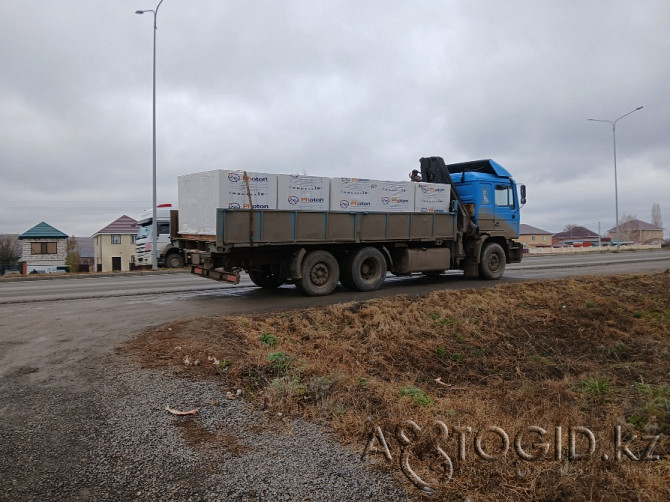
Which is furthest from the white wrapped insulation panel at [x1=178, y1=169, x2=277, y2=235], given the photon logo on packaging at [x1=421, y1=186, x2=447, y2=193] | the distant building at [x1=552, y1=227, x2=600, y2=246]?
the distant building at [x1=552, y1=227, x2=600, y2=246]

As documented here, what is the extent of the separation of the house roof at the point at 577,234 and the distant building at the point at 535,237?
30.1 metres

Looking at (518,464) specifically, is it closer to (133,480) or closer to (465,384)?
(133,480)

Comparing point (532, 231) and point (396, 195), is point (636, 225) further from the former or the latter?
point (396, 195)

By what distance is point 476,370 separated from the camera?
765 centimetres

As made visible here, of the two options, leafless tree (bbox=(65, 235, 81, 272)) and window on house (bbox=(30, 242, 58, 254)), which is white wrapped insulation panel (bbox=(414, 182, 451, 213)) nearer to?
leafless tree (bbox=(65, 235, 81, 272))

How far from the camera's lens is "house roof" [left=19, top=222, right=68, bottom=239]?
51131 mm

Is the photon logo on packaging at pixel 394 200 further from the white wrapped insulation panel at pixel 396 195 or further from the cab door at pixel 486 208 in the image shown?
the cab door at pixel 486 208

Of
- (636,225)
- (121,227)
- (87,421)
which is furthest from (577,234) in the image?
(87,421)

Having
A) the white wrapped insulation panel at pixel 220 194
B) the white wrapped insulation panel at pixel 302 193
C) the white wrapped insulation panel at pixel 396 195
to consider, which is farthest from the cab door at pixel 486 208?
the white wrapped insulation panel at pixel 220 194

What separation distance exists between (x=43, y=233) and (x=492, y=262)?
52036 mm

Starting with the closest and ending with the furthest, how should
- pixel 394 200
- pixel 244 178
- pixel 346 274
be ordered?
1. pixel 244 178
2. pixel 346 274
3. pixel 394 200

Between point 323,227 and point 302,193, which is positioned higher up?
point 302,193

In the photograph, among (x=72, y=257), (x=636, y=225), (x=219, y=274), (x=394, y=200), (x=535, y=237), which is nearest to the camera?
(x=219, y=274)

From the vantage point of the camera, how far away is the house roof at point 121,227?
51.8 meters
